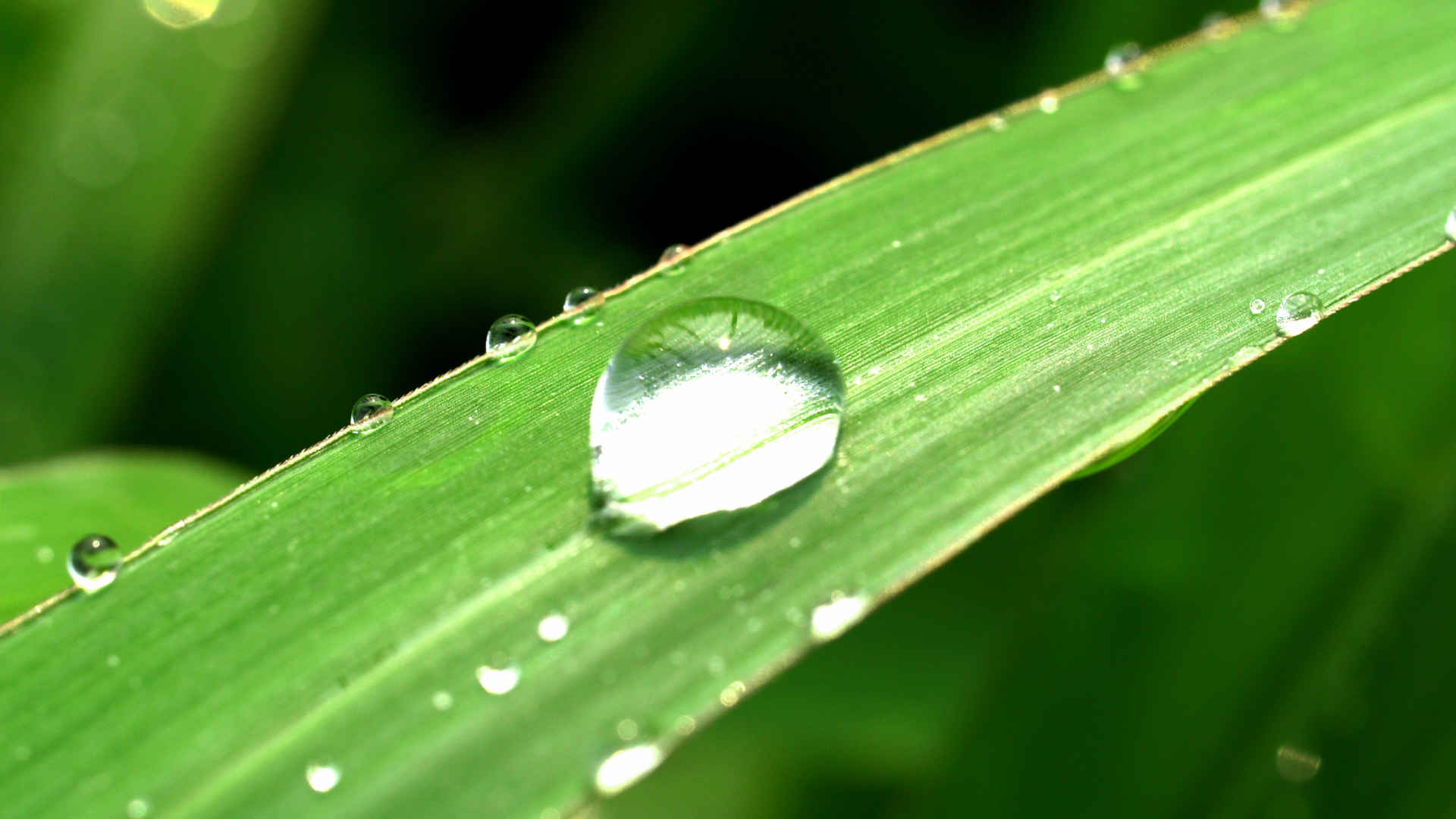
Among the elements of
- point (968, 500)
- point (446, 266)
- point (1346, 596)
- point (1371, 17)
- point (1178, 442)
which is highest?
point (446, 266)

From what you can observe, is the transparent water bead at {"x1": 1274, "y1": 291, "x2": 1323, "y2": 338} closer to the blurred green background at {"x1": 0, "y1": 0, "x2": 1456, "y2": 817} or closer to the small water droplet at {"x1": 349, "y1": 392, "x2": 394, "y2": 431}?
the blurred green background at {"x1": 0, "y1": 0, "x2": 1456, "y2": 817}

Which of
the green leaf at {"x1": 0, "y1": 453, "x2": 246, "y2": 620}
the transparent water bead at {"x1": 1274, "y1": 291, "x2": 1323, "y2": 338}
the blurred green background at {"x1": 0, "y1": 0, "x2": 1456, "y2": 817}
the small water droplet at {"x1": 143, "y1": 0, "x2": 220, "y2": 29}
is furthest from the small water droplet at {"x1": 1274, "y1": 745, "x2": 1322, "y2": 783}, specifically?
the small water droplet at {"x1": 143, "y1": 0, "x2": 220, "y2": 29}

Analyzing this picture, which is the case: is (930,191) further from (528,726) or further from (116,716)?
Answer: (116,716)

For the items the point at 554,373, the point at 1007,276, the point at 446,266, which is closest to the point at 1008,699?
the point at 1007,276

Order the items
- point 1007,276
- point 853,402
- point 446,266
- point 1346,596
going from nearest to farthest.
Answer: point 853,402 → point 1007,276 → point 1346,596 → point 446,266

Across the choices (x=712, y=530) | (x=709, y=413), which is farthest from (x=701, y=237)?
(x=712, y=530)

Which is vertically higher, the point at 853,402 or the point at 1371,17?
the point at 1371,17

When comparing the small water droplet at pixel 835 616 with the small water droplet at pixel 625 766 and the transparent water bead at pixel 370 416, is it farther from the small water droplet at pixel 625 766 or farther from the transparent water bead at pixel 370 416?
the transparent water bead at pixel 370 416

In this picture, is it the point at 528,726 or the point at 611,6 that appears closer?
the point at 528,726
